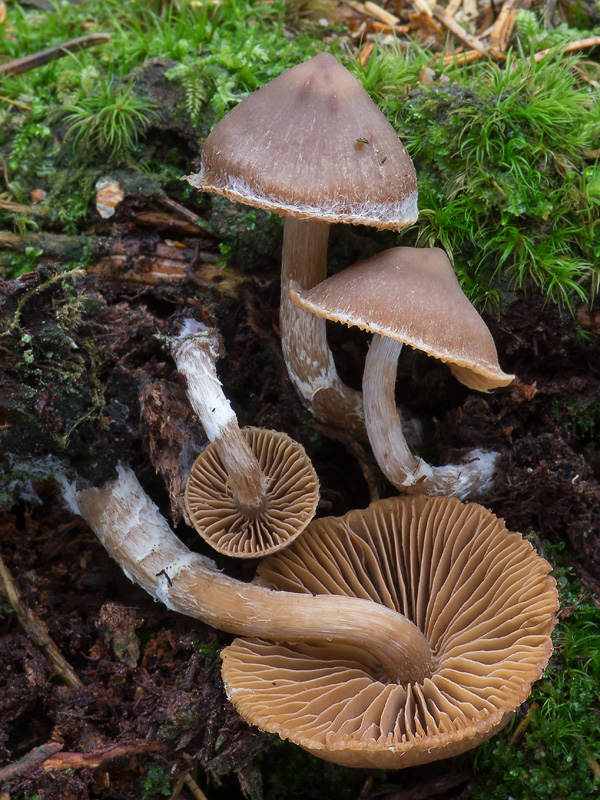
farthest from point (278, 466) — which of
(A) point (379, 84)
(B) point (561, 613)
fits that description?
(A) point (379, 84)

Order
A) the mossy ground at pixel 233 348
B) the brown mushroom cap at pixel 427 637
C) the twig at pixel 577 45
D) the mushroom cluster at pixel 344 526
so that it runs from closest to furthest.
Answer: the brown mushroom cap at pixel 427 637
the mushroom cluster at pixel 344 526
the mossy ground at pixel 233 348
the twig at pixel 577 45

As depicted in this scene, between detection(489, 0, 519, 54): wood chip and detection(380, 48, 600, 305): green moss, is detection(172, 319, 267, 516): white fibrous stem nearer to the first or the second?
detection(380, 48, 600, 305): green moss

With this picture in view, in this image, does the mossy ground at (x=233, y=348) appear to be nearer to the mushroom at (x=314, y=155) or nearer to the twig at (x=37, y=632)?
the twig at (x=37, y=632)

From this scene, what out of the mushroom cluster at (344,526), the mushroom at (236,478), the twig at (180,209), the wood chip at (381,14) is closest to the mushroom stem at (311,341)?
the mushroom cluster at (344,526)

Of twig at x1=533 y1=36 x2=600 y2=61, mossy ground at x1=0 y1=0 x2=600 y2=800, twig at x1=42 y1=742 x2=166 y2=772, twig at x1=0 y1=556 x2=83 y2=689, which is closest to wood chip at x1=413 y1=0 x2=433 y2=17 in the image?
mossy ground at x1=0 y1=0 x2=600 y2=800

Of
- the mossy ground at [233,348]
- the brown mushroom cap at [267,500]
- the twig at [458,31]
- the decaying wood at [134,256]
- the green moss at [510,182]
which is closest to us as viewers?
the mossy ground at [233,348]

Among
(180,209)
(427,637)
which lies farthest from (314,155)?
(427,637)
